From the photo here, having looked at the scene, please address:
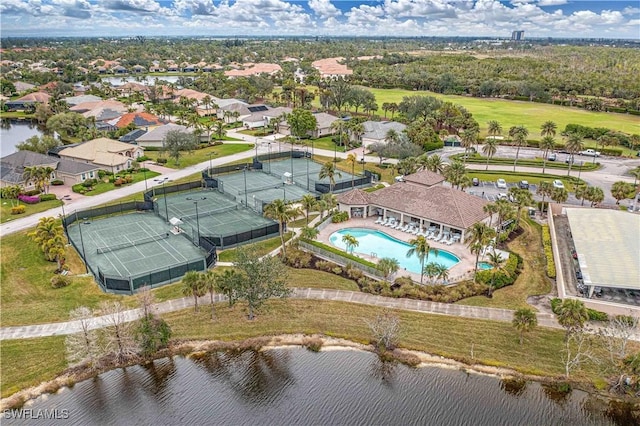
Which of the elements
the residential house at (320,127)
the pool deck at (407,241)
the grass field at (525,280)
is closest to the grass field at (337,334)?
the grass field at (525,280)

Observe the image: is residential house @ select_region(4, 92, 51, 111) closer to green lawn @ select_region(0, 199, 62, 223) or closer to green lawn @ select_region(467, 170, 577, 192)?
green lawn @ select_region(0, 199, 62, 223)

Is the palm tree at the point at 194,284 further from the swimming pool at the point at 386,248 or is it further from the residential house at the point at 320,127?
the residential house at the point at 320,127

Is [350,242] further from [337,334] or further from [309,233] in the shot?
[337,334]

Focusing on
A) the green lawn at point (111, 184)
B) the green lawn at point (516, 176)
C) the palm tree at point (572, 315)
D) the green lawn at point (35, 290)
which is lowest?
the green lawn at point (35, 290)

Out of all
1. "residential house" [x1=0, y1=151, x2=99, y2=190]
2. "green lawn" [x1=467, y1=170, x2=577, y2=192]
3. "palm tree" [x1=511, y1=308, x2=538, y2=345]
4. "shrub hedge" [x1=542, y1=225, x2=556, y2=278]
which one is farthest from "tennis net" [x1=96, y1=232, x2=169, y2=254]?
"green lawn" [x1=467, y1=170, x2=577, y2=192]

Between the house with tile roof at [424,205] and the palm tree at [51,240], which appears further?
the house with tile roof at [424,205]

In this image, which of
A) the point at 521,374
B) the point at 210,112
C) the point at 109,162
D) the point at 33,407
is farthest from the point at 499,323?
the point at 210,112

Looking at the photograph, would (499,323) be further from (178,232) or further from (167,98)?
(167,98)
